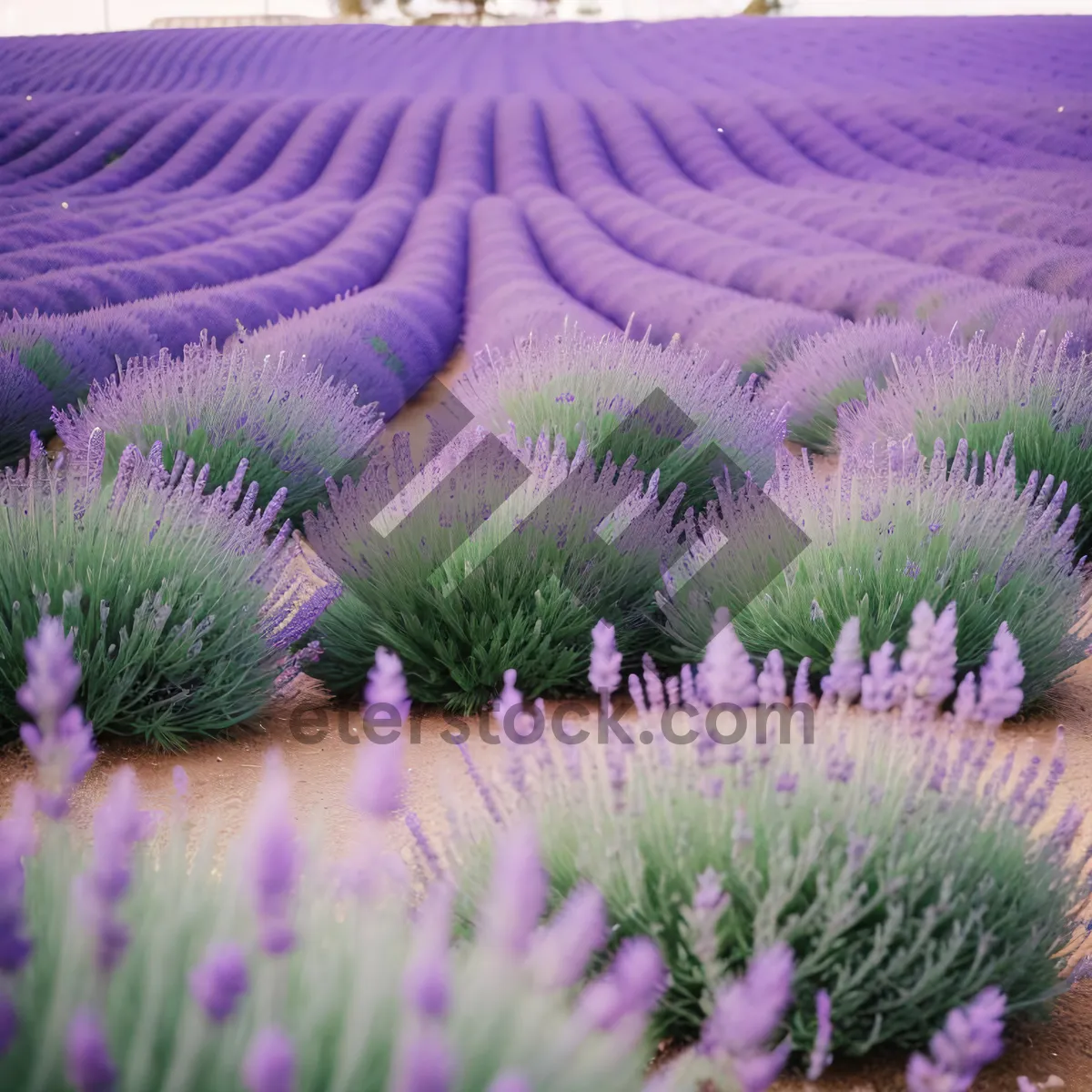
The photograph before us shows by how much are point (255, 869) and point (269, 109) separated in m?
22.5

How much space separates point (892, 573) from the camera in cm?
281

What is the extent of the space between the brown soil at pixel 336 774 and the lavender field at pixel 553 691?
13 millimetres

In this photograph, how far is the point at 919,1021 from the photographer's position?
1.49 m

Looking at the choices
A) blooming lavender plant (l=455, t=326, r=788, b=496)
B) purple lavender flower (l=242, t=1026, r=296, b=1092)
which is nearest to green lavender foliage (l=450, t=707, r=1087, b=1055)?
purple lavender flower (l=242, t=1026, r=296, b=1092)

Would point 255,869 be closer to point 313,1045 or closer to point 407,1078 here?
point 407,1078

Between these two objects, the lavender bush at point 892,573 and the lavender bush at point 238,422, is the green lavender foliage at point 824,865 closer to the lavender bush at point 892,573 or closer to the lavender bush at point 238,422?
the lavender bush at point 892,573

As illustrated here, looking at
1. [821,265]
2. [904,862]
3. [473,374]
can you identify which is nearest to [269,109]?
[821,265]

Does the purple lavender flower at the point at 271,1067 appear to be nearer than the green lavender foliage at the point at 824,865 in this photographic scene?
Yes

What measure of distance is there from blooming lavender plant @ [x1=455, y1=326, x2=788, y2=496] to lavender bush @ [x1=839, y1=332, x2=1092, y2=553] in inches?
19.8

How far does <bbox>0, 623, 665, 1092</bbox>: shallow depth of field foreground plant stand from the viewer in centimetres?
66

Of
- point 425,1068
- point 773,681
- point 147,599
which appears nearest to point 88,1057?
point 425,1068

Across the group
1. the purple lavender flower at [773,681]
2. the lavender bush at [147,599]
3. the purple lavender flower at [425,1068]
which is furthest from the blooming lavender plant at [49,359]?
the purple lavender flower at [425,1068]

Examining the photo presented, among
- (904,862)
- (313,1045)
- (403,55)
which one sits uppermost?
(403,55)

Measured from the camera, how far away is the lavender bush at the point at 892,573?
2766 millimetres
